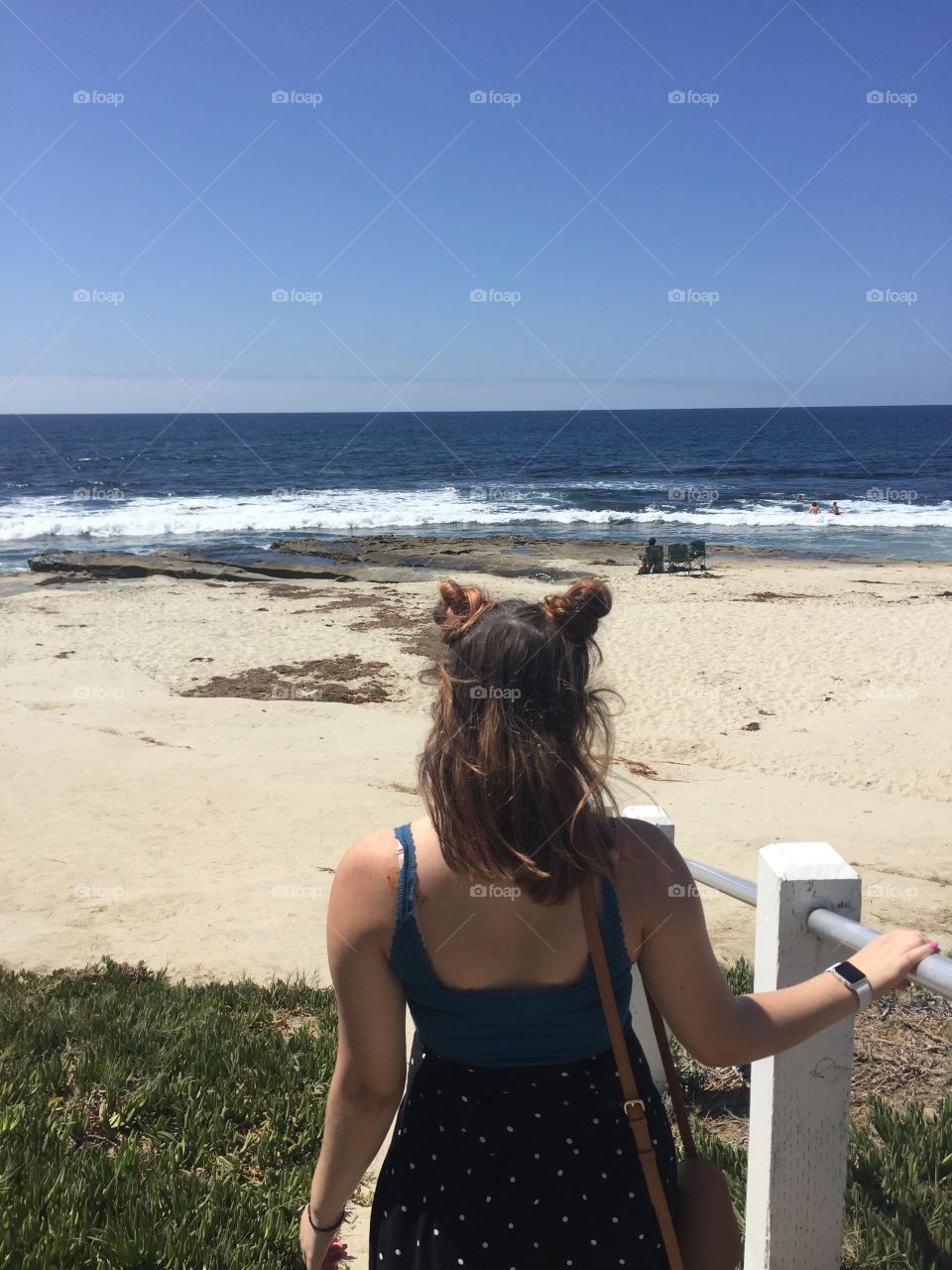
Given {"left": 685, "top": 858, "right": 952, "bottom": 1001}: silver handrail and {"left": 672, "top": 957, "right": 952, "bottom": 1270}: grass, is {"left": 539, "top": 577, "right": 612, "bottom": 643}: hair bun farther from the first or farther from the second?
{"left": 672, "top": 957, "right": 952, "bottom": 1270}: grass

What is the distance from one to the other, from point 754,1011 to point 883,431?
342ft

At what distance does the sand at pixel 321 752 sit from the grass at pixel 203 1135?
487mm

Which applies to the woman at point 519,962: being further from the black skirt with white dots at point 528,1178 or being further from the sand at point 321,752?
the sand at point 321,752

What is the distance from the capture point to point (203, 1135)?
3.37 meters

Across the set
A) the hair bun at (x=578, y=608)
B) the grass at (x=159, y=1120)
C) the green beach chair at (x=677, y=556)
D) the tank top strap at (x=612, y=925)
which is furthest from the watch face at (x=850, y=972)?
the green beach chair at (x=677, y=556)

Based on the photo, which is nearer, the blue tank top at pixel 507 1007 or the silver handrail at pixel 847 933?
the blue tank top at pixel 507 1007

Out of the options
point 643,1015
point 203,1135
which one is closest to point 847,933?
point 643,1015

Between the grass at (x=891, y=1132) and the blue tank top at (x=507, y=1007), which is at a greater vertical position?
the blue tank top at (x=507, y=1007)

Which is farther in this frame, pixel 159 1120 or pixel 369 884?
pixel 159 1120

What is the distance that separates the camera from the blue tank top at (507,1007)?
1.52 metres

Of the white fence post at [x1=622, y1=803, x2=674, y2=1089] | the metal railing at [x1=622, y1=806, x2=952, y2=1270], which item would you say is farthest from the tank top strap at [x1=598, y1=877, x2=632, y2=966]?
the white fence post at [x1=622, y1=803, x2=674, y2=1089]

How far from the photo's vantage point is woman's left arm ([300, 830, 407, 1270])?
5.02 ft

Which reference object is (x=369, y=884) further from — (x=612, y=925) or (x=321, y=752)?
(x=321, y=752)

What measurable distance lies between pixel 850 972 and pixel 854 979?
13mm
